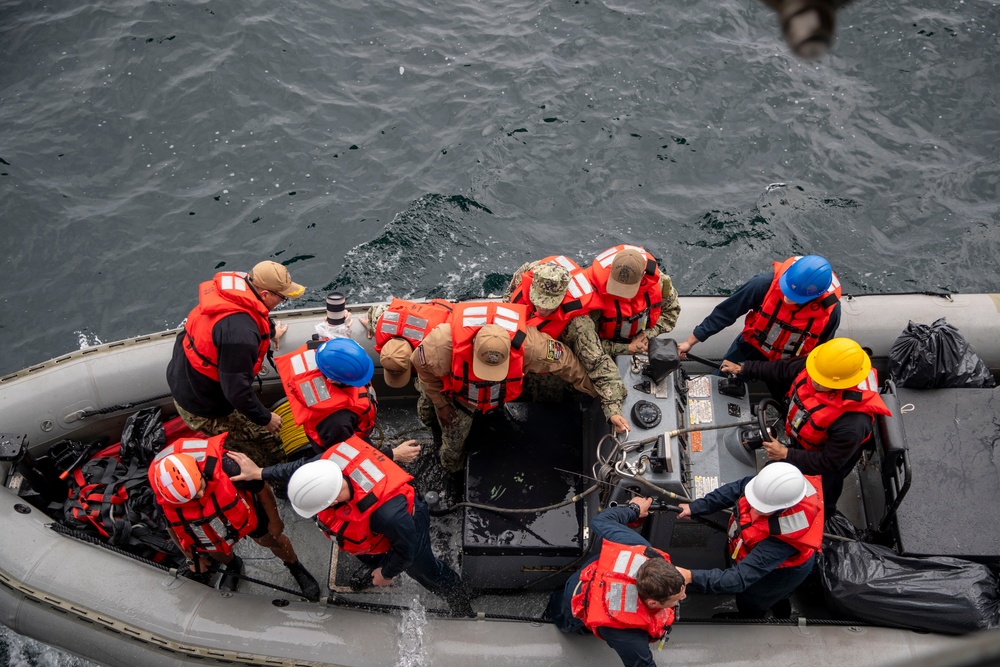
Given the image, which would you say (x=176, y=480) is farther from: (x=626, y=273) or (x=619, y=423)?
(x=626, y=273)

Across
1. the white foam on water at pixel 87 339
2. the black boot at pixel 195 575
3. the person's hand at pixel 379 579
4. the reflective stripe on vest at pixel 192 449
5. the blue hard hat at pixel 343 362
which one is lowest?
the white foam on water at pixel 87 339

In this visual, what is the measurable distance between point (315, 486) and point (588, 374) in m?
1.44

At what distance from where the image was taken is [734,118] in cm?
797

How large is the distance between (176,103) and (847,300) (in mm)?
6508

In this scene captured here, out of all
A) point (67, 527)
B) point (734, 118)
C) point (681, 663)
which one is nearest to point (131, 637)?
point (67, 527)

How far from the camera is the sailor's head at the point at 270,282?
3.82 meters

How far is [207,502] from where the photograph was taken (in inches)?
137

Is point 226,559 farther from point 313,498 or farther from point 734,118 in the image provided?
point 734,118

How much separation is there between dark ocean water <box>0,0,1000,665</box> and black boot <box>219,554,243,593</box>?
2872 millimetres

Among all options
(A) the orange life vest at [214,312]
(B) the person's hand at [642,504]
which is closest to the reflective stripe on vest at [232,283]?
(A) the orange life vest at [214,312]

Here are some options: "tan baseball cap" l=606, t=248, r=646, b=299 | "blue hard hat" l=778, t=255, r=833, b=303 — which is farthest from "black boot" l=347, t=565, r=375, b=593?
"blue hard hat" l=778, t=255, r=833, b=303

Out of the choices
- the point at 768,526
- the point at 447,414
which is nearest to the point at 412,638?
the point at 447,414

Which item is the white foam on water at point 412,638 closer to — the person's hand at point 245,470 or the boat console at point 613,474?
the boat console at point 613,474

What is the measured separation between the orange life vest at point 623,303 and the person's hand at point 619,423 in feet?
2.29
